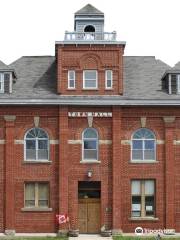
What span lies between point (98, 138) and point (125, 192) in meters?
3.52

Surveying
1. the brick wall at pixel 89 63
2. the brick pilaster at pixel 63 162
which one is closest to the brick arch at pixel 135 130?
the brick wall at pixel 89 63

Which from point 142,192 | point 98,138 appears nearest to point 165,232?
point 142,192

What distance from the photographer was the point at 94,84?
36031 mm

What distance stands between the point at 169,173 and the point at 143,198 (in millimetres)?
2116

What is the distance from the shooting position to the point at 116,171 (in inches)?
1385

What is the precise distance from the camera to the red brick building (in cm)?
3509

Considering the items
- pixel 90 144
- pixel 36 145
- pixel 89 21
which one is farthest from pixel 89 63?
pixel 36 145

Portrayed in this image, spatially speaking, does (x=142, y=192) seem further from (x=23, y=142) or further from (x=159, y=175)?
(x=23, y=142)

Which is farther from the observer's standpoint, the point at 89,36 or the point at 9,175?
the point at 89,36

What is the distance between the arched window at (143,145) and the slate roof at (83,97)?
1932 mm

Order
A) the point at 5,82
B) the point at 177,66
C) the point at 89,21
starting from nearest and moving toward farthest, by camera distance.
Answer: the point at 5,82 < the point at 177,66 < the point at 89,21

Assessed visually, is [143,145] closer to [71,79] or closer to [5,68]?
[71,79]
